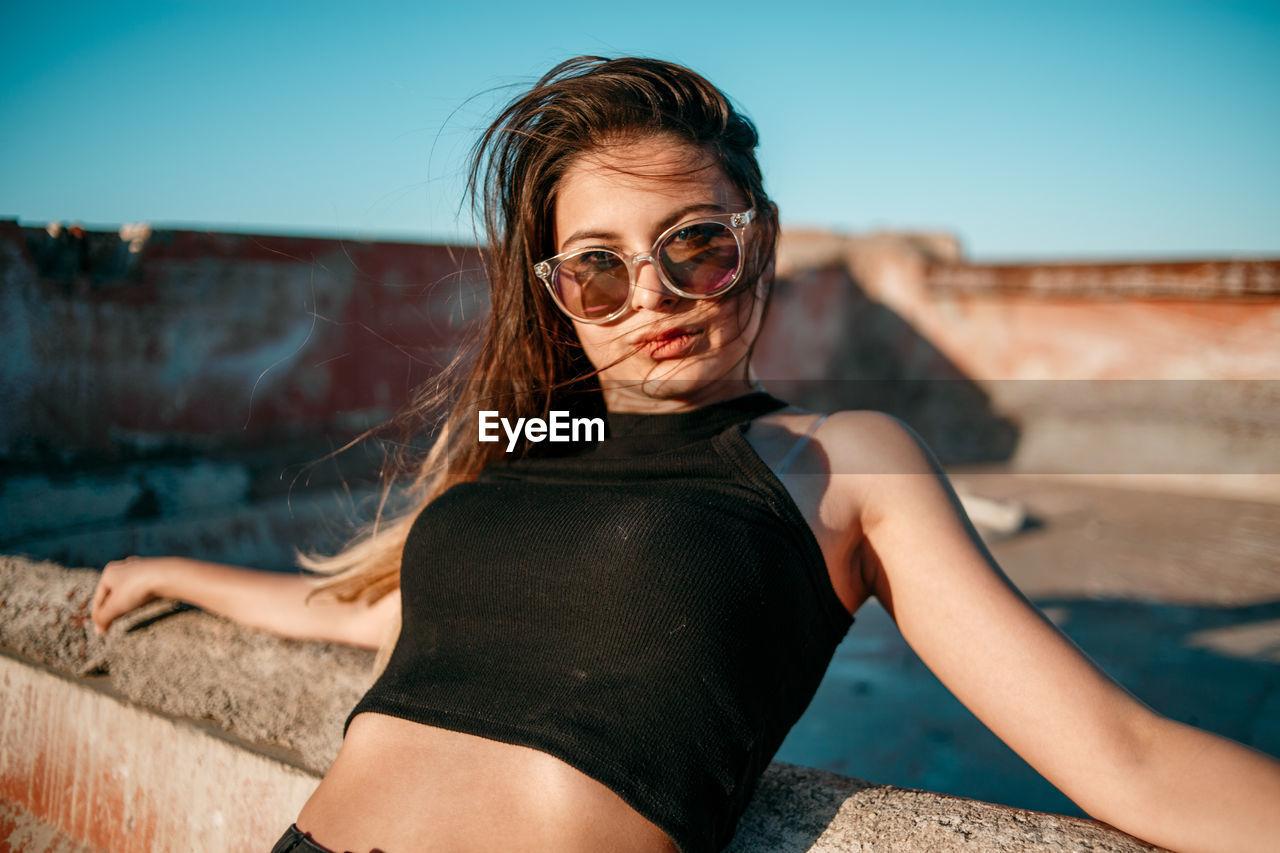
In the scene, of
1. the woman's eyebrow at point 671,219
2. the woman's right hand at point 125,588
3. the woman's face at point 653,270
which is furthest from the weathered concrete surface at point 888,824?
the woman's right hand at point 125,588

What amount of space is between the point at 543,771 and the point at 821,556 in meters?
0.50

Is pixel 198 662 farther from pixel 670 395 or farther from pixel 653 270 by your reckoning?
pixel 653 270

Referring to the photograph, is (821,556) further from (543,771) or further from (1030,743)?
(543,771)

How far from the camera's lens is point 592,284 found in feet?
4.72

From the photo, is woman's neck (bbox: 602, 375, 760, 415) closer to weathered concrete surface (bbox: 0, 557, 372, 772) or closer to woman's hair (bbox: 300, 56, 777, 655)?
woman's hair (bbox: 300, 56, 777, 655)

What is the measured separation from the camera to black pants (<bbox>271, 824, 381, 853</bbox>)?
1088 mm

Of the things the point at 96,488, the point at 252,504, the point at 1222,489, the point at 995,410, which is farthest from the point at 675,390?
the point at 995,410

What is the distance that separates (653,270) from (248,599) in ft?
4.03

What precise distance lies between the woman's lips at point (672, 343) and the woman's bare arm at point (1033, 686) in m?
0.32

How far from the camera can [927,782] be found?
85.3 inches

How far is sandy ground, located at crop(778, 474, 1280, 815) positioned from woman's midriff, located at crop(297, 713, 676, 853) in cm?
150

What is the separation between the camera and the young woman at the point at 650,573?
1.00 m

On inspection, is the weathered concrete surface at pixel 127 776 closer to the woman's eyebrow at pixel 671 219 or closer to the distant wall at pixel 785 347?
the distant wall at pixel 785 347

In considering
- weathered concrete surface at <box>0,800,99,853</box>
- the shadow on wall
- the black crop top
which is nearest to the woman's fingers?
weathered concrete surface at <box>0,800,99,853</box>
